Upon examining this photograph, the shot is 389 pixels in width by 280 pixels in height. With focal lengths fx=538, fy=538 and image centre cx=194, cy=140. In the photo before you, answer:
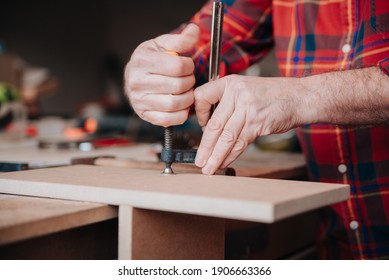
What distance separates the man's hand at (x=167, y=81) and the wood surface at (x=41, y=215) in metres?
0.28

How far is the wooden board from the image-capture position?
2.30ft

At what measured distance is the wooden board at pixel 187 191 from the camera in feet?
2.30

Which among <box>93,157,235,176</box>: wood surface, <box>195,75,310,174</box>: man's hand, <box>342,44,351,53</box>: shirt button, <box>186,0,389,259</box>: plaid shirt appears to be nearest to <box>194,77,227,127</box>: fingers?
<box>195,75,310,174</box>: man's hand

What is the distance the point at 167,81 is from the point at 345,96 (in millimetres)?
335

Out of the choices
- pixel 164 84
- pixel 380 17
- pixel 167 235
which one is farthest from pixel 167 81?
pixel 380 17

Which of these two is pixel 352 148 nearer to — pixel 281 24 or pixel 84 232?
pixel 281 24

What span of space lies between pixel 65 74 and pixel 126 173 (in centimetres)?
604

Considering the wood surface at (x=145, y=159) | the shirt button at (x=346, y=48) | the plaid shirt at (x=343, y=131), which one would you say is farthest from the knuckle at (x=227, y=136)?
the shirt button at (x=346, y=48)

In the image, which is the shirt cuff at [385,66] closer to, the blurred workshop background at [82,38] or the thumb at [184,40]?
the thumb at [184,40]

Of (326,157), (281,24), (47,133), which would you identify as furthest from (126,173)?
(47,133)

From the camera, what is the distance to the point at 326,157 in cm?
135

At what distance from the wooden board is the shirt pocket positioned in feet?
1.65

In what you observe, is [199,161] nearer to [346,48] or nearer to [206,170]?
[206,170]

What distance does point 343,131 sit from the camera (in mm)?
1300
